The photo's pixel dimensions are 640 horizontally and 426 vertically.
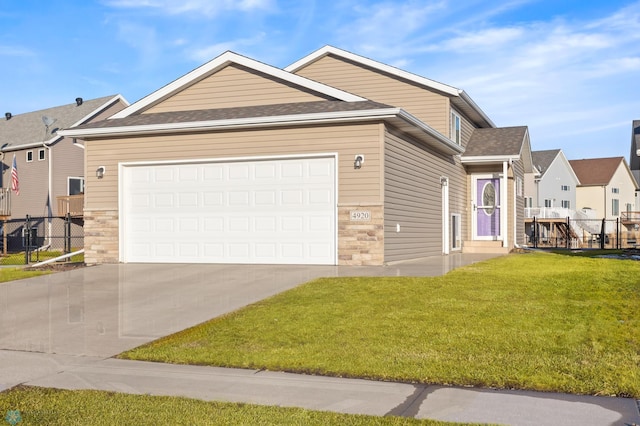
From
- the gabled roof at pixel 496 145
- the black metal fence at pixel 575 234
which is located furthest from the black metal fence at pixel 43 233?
the black metal fence at pixel 575 234

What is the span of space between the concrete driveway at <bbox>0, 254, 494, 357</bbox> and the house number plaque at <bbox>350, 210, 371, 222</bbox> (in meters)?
1.32

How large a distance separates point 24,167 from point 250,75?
18816mm

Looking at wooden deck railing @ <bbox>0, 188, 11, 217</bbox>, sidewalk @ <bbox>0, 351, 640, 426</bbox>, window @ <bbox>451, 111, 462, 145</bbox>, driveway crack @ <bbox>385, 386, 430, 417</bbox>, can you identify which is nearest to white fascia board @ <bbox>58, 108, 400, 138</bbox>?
window @ <bbox>451, 111, 462, 145</bbox>

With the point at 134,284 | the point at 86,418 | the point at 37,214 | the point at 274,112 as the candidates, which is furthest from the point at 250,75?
the point at 37,214

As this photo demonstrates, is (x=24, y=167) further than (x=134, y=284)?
Yes

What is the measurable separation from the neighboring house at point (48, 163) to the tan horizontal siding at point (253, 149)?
36.9ft

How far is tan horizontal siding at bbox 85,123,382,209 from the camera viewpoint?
52.4 ft

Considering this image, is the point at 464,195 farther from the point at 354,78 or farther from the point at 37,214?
the point at 37,214

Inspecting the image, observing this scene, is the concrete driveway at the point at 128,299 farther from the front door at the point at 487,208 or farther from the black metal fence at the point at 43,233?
the black metal fence at the point at 43,233

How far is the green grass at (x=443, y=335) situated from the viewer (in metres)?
6.38

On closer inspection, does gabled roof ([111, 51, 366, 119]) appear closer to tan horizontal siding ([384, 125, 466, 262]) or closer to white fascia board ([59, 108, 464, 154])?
white fascia board ([59, 108, 464, 154])

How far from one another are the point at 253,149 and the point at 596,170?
49790mm

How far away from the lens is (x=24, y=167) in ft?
106

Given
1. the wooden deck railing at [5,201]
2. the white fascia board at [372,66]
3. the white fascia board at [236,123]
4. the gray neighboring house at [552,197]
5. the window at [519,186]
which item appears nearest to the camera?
the white fascia board at [236,123]
